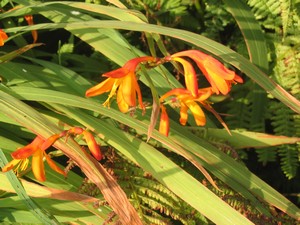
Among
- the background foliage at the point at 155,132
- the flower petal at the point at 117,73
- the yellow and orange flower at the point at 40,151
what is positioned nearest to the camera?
the flower petal at the point at 117,73

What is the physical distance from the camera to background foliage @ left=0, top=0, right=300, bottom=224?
1373 millimetres

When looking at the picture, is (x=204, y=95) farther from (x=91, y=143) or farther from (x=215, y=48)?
(x=91, y=143)

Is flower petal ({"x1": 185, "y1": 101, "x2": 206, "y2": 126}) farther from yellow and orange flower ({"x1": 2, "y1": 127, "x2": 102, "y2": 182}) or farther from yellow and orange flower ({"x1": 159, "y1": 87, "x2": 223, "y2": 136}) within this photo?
yellow and orange flower ({"x1": 2, "y1": 127, "x2": 102, "y2": 182})

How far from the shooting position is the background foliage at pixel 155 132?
1.37 metres

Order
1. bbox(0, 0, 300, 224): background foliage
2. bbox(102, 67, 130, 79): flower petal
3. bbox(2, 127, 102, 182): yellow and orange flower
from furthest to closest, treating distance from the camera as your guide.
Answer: bbox(0, 0, 300, 224): background foliage → bbox(2, 127, 102, 182): yellow and orange flower → bbox(102, 67, 130, 79): flower petal

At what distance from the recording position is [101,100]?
5.25ft

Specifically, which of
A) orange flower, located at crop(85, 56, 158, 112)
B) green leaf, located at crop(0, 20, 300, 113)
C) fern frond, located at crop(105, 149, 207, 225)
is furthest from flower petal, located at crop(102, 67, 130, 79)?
fern frond, located at crop(105, 149, 207, 225)

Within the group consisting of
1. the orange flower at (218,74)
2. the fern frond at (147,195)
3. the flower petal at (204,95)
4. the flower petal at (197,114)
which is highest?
the orange flower at (218,74)

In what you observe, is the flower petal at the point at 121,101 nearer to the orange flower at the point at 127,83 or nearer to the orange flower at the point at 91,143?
the orange flower at the point at 127,83

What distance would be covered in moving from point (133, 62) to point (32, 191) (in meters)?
0.39

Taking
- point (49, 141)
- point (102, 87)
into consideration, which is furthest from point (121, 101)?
point (49, 141)

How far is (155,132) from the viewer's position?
1379 mm

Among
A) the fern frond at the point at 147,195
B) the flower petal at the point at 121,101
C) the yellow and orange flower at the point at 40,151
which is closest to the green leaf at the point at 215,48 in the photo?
the flower petal at the point at 121,101

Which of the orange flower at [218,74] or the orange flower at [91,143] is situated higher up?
the orange flower at [218,74]
